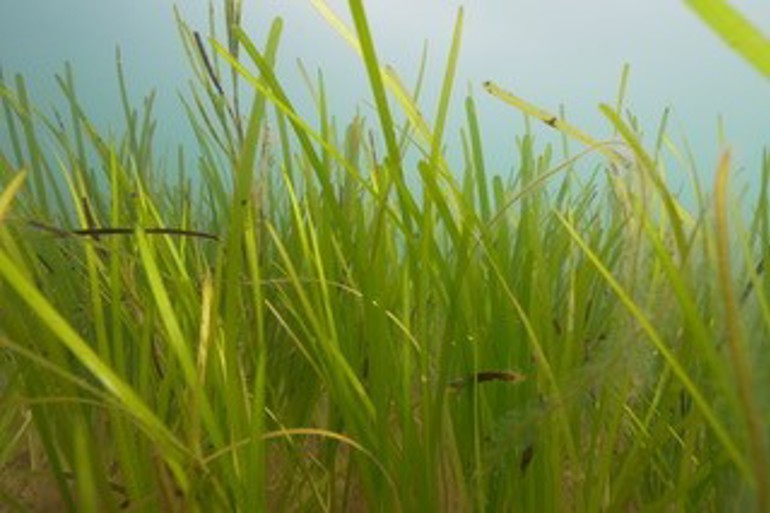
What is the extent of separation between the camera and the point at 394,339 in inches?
29.6

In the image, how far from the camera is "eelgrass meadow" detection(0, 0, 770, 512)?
40cm

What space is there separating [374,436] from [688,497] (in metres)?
0.30

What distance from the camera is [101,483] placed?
0.52 meters

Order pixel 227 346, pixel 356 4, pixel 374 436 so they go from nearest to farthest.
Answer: pixel 356 4
pixel 227 346
pixel 374 436

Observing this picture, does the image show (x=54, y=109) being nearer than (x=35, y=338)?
No

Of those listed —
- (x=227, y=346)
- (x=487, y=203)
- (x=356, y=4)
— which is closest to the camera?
(x=356, y=4)

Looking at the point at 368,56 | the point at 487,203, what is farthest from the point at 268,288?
the point at 368,56

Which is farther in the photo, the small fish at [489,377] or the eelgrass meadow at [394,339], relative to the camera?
the small fish at [489,377]

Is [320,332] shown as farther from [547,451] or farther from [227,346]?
[547,451]

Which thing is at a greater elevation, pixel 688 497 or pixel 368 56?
pixel 368 56

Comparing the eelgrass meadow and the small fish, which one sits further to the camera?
the small fish

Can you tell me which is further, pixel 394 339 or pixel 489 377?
pixel 394 339

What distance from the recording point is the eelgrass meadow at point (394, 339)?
400mm

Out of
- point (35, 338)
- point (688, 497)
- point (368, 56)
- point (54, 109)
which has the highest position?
point (54, 109)
